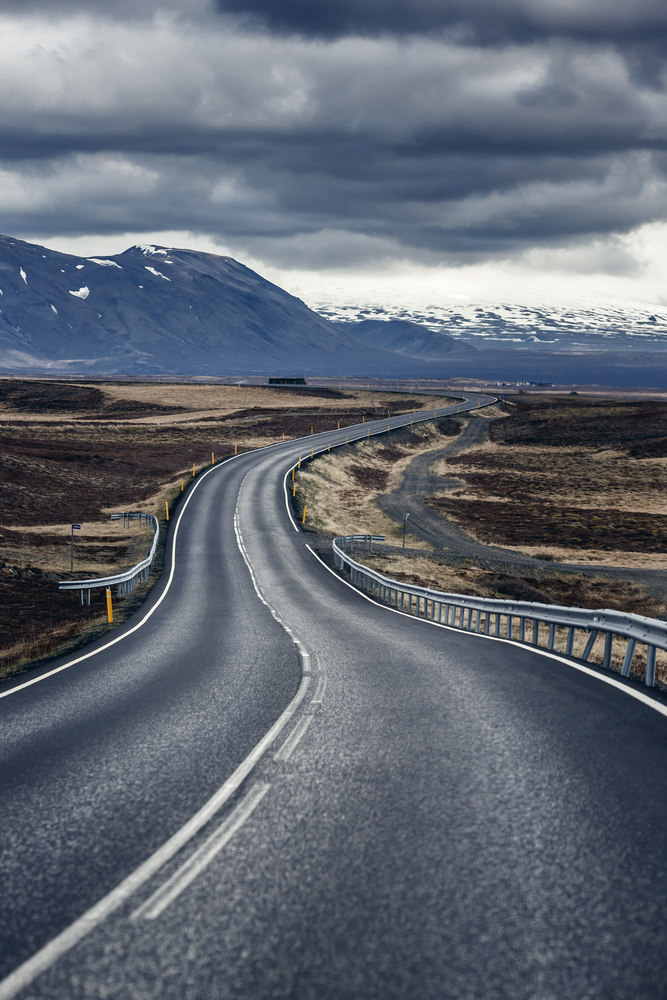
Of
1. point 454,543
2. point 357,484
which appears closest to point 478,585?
point 454,543

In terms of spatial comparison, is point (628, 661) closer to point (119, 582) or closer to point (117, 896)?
A: point (117, 896)

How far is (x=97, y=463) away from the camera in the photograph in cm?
6725

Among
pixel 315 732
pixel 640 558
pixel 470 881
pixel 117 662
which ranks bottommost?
pixel 640 558

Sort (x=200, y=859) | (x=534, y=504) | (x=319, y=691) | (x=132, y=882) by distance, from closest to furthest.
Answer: (x=132, y=882)
(x=200, y=859)
(x=319, y=691)
(x=534, y=504)

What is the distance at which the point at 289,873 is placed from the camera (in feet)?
17.7

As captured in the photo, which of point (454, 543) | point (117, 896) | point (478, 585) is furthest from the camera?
point (454, 543)

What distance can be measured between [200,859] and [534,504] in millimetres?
54913

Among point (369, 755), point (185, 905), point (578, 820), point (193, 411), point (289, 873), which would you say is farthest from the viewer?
point (193, 411)

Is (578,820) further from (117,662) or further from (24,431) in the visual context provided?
(24,431)

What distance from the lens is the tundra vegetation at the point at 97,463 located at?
79.6 ft

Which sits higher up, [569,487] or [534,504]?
[569,487]

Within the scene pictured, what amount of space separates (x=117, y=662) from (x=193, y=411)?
363 ft

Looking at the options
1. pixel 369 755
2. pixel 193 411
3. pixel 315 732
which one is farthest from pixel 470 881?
pixel 193 411

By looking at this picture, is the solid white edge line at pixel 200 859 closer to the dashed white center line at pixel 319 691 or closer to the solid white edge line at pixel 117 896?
the solid white edge line at pixel 117 896
